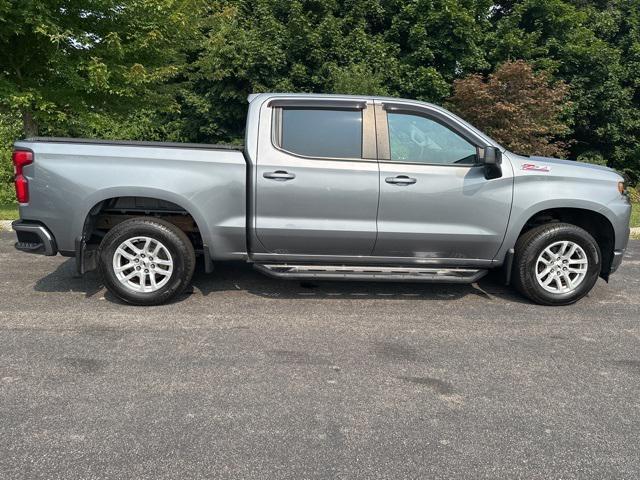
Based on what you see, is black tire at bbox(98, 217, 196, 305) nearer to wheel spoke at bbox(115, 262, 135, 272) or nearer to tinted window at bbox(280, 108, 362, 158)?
wheel spoke at bbox(115, 262, 135, 272)

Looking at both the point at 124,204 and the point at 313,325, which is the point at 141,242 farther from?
the point at 313,325

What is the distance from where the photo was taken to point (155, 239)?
4.73 meters

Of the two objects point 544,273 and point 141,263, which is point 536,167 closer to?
point 544,273

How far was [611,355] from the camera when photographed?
3.94m

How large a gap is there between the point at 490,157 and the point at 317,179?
5.16 ft

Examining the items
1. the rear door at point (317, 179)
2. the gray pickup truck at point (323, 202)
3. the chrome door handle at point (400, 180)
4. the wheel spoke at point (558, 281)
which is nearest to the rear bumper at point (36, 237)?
the gray pickup truck at point (323, 202)

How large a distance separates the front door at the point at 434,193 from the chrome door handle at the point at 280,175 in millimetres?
838

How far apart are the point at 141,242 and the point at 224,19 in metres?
13.4

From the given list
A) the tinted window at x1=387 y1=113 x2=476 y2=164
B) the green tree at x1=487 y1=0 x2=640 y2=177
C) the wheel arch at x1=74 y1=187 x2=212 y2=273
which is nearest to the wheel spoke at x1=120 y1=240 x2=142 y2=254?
the wheel arch at x1=74 y1=187 x2=212 y2=273

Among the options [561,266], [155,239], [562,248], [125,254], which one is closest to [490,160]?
[562,248]

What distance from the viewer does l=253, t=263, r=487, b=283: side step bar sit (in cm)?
476

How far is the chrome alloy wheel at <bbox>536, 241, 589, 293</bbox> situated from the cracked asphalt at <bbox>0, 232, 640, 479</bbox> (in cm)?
27

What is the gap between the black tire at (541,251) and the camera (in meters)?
4.95

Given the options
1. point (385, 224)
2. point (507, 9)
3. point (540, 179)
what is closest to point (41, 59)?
point (385, 224)
